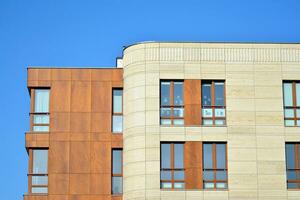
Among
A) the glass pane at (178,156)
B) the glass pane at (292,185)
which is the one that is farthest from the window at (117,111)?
the glass pane at (292,185)

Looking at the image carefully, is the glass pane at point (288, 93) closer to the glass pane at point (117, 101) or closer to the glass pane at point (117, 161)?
the glass pane at point (117, 101)

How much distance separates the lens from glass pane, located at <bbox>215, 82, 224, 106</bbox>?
167 ft

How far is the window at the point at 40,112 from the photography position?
52781 millimetres

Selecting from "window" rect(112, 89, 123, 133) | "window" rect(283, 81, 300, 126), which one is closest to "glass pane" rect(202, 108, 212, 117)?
"window" rect(283, 81, 300, 126)

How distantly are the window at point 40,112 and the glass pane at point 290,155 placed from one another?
14.9 m

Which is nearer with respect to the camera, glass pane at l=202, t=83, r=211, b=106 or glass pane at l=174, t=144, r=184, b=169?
glass pane at l=174, t=144, r=184, b=169

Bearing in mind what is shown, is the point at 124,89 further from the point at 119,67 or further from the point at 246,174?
the point at 246,174

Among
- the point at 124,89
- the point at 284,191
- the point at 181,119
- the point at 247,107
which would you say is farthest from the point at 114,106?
the point at 284,191

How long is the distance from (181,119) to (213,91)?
2624mm

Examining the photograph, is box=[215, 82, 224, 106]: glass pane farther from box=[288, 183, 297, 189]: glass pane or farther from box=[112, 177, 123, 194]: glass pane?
box=[112, 177, 123, 194]: glass pane

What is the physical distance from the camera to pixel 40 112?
5297cm

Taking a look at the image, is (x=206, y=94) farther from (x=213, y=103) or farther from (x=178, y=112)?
(x=178, y=112)

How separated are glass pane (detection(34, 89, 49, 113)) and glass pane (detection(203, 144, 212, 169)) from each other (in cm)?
1044

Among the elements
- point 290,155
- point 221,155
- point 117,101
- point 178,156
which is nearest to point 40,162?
point 117,101
